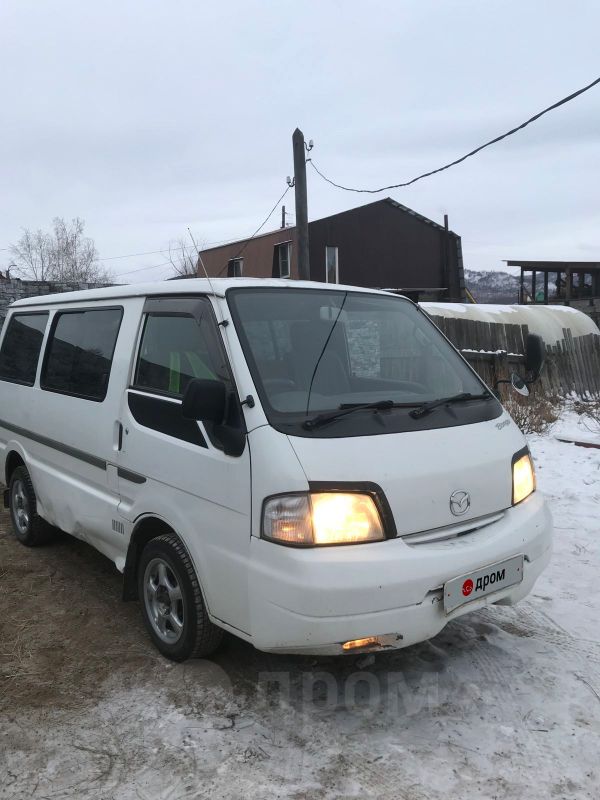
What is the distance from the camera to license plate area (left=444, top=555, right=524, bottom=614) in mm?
2797

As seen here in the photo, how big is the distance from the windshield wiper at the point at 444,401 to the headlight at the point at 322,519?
1.93 feet

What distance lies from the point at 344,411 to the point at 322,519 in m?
0.56

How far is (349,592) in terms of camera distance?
2.60 meters

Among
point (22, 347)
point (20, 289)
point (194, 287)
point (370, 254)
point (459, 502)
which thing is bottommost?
point (459, 502)

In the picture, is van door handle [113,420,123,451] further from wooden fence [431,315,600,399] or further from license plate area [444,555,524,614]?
wooden fence [431,315,600,399]

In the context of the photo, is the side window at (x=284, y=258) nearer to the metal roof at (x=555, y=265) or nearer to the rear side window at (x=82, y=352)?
the metal roof at (x=555, y=265)

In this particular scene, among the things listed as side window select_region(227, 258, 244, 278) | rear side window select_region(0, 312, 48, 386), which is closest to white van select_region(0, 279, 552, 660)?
rear side window select_region(0, 312, 48, 386)

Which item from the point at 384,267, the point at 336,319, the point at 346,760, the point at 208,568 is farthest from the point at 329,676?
the point at 384,267

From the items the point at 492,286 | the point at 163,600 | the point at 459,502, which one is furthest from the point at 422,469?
the point at 492,286

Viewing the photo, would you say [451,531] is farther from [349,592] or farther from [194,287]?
[194,287]

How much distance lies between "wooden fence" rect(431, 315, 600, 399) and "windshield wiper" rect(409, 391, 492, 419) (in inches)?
343

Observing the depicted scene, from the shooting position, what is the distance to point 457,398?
11.3ft

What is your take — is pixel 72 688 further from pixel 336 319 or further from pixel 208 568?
pixel 336 319

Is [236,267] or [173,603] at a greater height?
[236,267]
